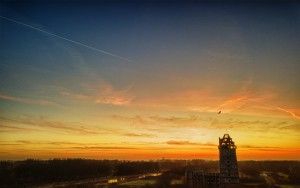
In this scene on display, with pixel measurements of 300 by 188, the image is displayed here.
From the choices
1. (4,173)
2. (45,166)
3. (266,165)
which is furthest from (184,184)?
(45,166)

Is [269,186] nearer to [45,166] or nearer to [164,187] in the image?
[164,187]

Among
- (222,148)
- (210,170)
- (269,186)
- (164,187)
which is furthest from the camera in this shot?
(210,170)

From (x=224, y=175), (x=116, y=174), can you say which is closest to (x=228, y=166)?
(x=224, y=175)

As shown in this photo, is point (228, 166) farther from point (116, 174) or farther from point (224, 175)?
point (116, 174)
